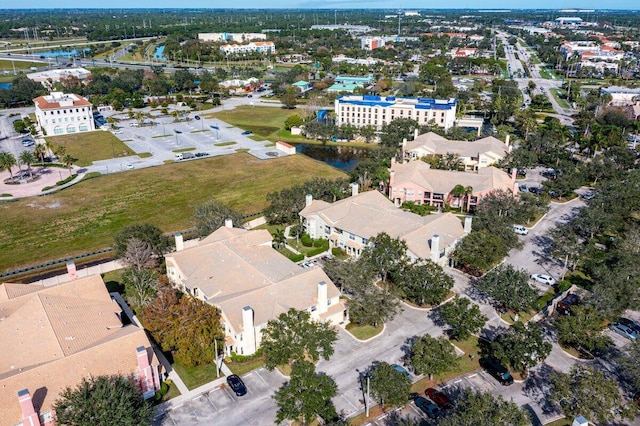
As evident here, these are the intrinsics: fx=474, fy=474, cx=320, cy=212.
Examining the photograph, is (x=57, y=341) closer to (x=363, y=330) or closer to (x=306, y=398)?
(x=306, y=398)

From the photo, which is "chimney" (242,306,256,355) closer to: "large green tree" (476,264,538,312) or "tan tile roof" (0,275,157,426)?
"tan tile roof" (0,275,157,426)

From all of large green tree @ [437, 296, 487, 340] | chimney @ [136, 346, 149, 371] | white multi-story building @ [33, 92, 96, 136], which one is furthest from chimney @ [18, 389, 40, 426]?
white multi-story building @ [33, 92, 96, 136]

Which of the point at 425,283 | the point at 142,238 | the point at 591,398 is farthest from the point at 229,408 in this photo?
the point at 591,398

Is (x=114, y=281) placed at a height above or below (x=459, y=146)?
below

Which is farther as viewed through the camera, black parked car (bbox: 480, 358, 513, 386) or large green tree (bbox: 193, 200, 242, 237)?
large green tree (bbox: 193, 200, 242, 237)

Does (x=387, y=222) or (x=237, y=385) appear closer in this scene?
(x=237, y=385)

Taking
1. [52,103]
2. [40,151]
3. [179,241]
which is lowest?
[40,151]
